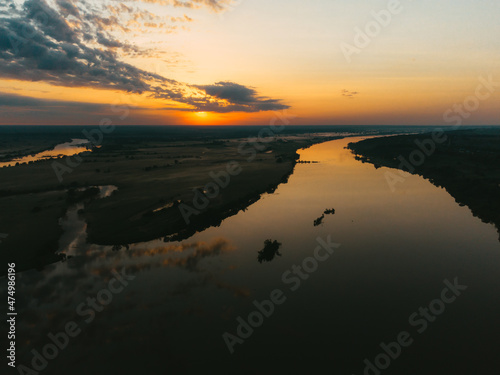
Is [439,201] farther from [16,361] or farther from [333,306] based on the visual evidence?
[16,361]

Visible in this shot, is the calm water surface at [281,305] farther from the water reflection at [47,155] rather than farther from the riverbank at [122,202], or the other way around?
the water reflection at [47,155]

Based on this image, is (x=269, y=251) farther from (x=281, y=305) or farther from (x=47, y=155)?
(x=47, y=155)

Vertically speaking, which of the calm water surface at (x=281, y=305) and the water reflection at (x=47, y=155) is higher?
the calm water surface at (x=281, y=305)

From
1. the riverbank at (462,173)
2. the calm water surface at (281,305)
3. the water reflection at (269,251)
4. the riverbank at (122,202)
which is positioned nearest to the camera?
the calm water surface at (281,305)

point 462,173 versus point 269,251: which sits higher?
point 462,173

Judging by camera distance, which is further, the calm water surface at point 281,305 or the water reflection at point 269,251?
the water reflection at point 269,251

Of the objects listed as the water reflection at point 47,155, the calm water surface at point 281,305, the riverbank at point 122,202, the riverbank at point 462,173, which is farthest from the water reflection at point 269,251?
the water reflection at point 47,155

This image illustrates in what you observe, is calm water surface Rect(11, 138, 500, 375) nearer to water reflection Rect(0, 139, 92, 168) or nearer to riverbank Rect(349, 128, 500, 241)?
riverbank Rect(349, 128, 500, 241)

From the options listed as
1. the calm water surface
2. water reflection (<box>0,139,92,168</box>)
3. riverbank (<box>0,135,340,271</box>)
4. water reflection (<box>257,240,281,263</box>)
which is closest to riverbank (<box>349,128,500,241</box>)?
the calm water surface

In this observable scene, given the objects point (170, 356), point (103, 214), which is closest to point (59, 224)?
point (103, 214)

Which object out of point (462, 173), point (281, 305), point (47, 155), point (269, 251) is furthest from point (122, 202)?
point (47, 155)
